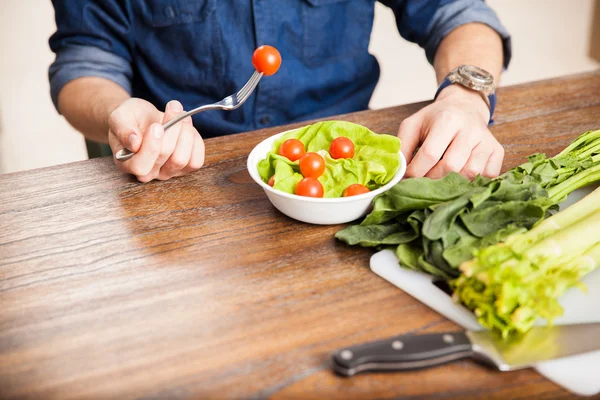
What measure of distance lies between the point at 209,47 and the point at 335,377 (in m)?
1.17

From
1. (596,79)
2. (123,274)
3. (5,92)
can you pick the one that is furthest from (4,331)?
(5,92)

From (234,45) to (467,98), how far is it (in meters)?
0.68

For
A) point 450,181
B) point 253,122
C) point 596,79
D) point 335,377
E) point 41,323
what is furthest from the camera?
point 253,122

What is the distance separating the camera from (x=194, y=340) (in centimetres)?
78

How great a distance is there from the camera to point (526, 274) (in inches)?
29.3

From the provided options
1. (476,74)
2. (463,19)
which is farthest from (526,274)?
(463,19)

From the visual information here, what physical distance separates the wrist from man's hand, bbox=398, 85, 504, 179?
84 millimetres

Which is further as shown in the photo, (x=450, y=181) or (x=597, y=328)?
(x=450, y=181)

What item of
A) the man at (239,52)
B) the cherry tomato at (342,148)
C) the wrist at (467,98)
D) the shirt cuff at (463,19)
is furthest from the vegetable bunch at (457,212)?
the shirt cuff at (463,19)

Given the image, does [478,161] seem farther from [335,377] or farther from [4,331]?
[4,331]

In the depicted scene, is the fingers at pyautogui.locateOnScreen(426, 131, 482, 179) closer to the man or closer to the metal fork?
the man

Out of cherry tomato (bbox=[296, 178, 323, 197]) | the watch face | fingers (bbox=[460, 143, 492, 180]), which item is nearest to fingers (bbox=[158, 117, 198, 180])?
cherry tomato (bbox=[296, 178, 323, 197])

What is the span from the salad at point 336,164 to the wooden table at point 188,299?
8cm

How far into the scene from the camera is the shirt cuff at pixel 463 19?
1.66 m
